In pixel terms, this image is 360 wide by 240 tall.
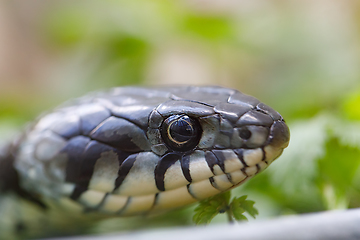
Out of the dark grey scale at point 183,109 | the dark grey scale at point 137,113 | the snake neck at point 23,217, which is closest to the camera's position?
the dark grey scale at point 183,109

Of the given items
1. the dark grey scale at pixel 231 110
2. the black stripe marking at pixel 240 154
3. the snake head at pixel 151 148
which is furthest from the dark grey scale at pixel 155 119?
the black stripe marking at pixel 240 154

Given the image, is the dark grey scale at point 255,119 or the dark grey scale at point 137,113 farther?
the dark grey scale at point 137,113

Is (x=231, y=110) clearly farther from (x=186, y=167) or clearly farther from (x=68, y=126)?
(x=68, y=126)

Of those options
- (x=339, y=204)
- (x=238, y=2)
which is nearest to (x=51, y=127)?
(x=339, y=204)

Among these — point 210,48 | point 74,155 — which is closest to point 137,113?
point 74,155

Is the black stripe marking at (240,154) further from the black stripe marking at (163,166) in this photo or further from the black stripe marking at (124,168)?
the black stripe marking at (124,168)

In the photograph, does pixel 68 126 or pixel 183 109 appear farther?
pixel 68 126

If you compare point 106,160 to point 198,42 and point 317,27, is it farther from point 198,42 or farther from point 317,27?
point 317,27
